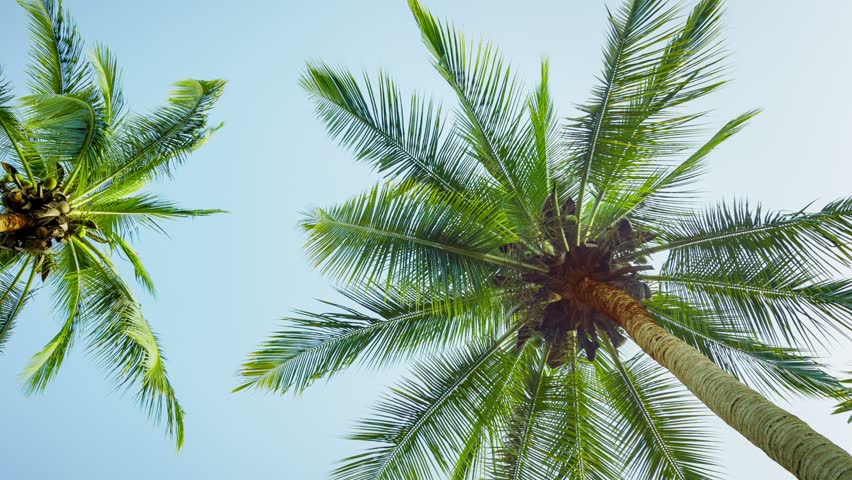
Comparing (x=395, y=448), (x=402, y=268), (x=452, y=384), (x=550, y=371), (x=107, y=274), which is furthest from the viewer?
(x=107, y=274)

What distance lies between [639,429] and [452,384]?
2.31 metres

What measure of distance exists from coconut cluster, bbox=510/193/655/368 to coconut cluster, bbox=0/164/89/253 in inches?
244

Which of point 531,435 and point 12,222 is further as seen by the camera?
point 12,222

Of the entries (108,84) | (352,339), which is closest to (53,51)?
(108,84)

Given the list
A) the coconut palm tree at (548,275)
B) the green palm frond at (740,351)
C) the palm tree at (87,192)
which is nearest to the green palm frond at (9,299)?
the palm tree at (87,192)

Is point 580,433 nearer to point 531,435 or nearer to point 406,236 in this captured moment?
point 531,435

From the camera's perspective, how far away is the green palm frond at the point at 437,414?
281 inches

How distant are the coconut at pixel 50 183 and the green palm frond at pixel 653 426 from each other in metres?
7.78

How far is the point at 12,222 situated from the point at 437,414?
18.9 feet

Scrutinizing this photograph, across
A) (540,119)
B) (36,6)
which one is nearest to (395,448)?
(540,119)

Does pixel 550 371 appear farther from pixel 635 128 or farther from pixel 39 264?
pixel 39 264

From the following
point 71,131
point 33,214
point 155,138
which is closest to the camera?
point 33,214

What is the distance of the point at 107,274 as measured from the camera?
8.96 metres

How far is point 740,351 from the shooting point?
7.42 m
